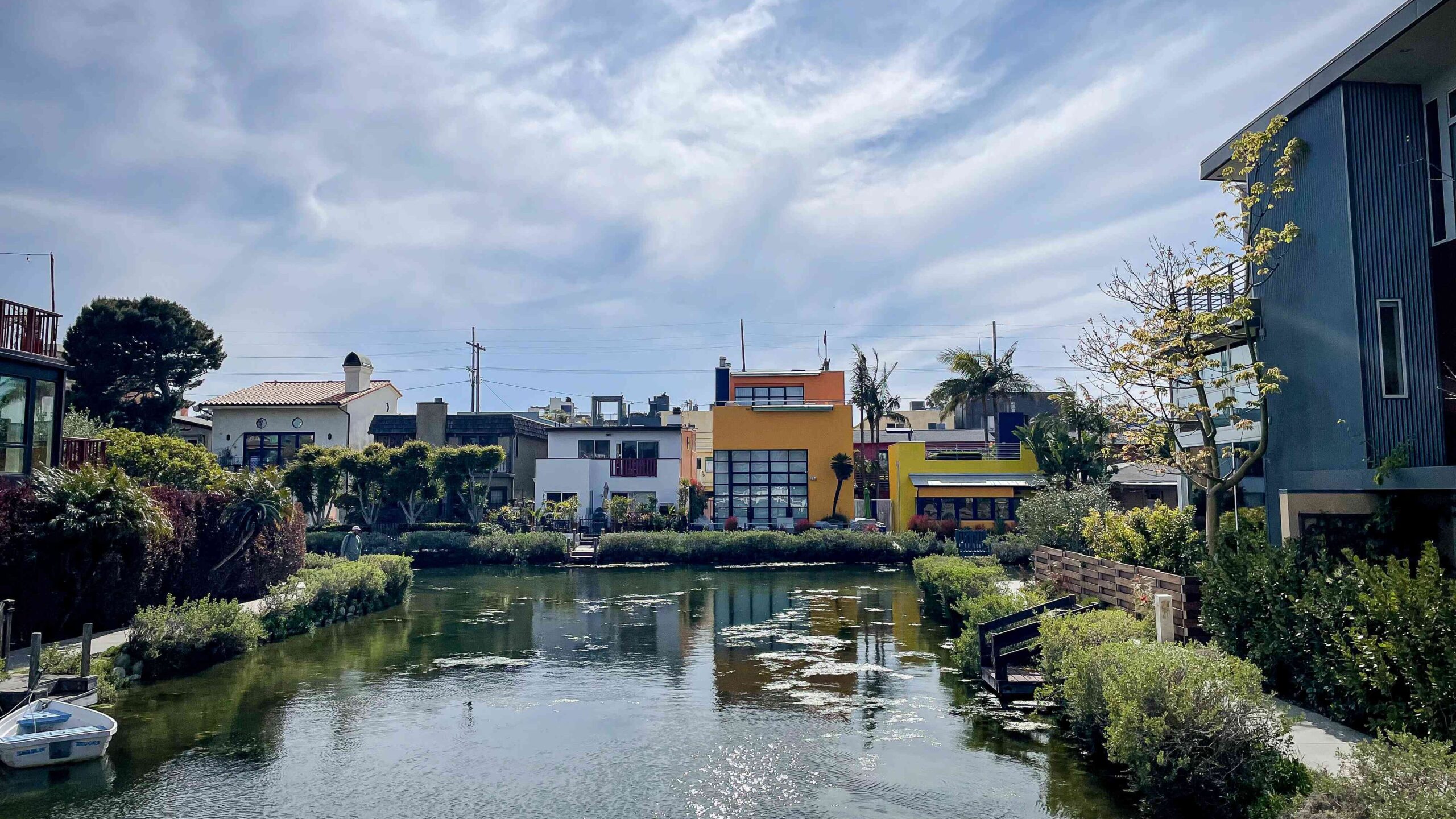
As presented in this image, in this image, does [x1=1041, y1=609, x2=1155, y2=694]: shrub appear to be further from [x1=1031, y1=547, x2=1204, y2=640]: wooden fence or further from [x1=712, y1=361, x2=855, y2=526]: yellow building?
[x1=712, y1=361, x2=855, y2=526]: yellow building

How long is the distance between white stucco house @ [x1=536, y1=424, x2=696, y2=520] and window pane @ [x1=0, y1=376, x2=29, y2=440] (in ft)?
85.1

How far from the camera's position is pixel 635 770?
10.6m

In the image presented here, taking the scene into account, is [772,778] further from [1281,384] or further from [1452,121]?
[1452,121]

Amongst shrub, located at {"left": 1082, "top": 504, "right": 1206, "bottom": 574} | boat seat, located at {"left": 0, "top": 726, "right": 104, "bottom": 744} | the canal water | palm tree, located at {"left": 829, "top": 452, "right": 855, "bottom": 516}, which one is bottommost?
the canal water

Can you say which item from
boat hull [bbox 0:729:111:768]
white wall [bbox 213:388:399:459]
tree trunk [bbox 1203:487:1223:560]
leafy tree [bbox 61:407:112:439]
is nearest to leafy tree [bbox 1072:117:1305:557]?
tree trunk [bbox 1203:487:1223:560]

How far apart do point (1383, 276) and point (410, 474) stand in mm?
34200

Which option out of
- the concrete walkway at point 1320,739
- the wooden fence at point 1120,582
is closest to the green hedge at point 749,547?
the wooden fence at point 1120,582

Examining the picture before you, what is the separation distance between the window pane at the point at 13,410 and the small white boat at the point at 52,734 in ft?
25.9

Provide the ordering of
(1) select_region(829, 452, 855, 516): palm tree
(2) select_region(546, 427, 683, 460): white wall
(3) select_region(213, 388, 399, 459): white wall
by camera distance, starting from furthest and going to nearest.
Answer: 1. (2) select_region(546, 427, 683, 460): white wall
2. (3) select_region(213, 388, 399, 459): white wall
3. (1) select_region(829, 452, 855, 516): palm tree

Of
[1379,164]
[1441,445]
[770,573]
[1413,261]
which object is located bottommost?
[770,573]

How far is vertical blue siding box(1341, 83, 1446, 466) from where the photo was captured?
449 inches

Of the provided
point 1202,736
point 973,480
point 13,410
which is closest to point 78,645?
point 13,410

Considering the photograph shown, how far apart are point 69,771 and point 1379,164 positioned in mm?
17940

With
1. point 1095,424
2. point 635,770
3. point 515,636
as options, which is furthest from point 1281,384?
point 1095,424
